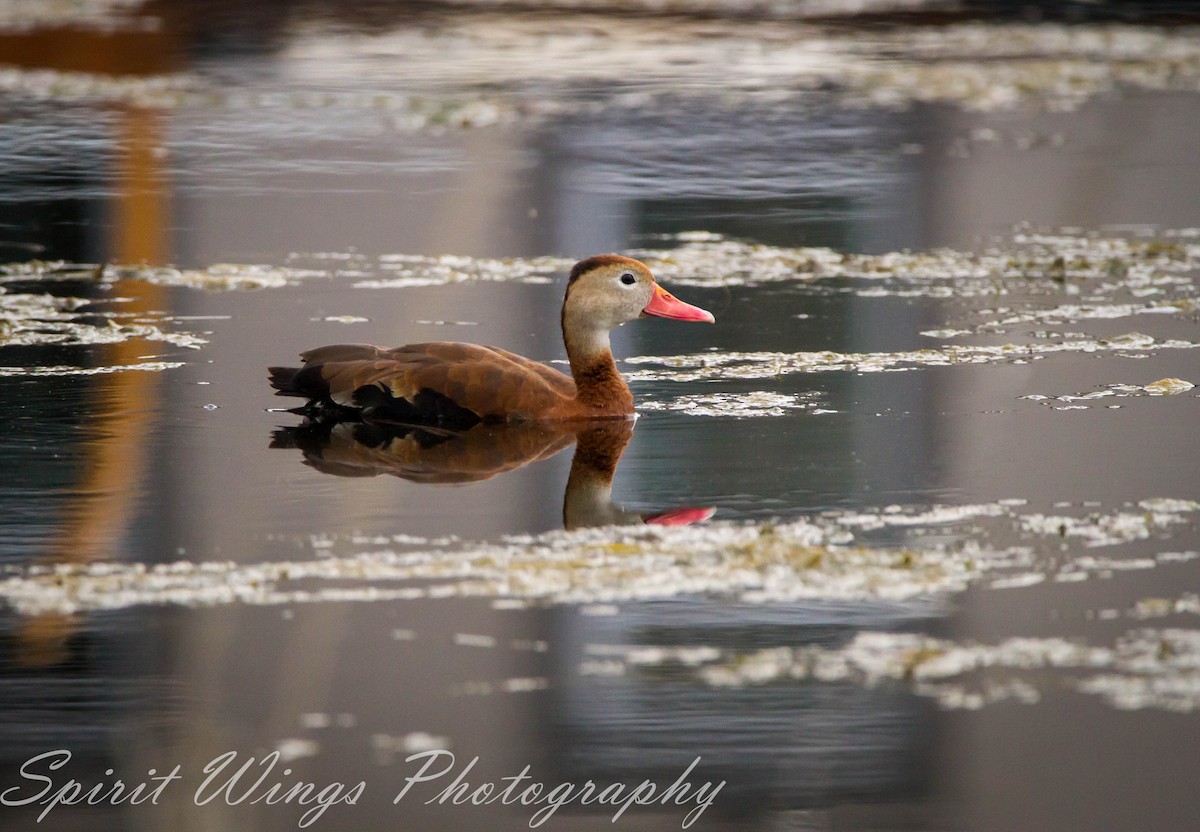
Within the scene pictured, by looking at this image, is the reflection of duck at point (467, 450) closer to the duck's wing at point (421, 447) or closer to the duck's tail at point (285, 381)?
the duck's wing at point (421, 447)

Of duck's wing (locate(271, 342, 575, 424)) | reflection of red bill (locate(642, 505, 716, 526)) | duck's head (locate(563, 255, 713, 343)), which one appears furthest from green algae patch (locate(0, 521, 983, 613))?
duck's head (locate(563, 255, 713, 343))

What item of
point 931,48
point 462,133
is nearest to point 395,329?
point 462,133

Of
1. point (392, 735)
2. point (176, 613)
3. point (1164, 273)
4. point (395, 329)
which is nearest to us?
point (392, 735)

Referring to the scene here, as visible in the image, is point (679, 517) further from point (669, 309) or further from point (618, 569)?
point (669, 309)

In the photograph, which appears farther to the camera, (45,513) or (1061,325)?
(1061,325)

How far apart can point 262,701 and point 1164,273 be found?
23.0 feet

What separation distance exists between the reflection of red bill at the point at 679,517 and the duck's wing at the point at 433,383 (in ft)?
4.73

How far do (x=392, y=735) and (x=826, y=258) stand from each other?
6.72 m

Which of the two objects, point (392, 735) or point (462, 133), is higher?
point (392, 735)

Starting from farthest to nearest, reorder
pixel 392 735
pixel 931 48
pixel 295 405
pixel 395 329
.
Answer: pixel 931 48, pixel 395 329, pixel 295 405, pixel 392 735

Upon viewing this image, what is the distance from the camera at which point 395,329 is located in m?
9.34

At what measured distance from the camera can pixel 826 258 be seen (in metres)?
11.0

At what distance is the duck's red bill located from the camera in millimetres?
8062

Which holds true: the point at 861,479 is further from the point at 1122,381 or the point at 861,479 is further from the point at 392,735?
the point at 392,735
